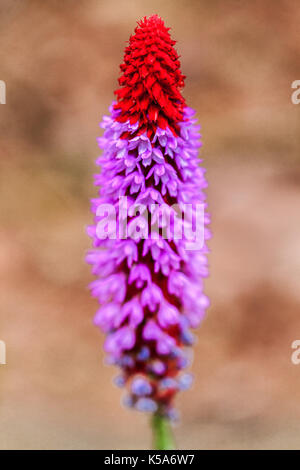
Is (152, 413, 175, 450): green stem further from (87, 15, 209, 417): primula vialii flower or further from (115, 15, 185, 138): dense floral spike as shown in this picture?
(115, 15, 185, 138): dense floral spike

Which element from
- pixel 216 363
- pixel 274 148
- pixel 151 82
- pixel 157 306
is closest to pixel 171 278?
pixel 157 306

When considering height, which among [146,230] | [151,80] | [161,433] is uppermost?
[151,80]

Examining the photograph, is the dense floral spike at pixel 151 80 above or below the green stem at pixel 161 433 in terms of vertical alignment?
above

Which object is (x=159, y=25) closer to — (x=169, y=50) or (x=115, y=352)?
(x=169, y=50)

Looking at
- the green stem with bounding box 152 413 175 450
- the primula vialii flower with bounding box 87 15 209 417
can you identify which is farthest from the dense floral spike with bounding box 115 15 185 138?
the green stem with bounding box 152 413 175 450

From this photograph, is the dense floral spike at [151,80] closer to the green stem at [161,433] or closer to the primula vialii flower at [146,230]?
the primula vialii flower at [146,230]

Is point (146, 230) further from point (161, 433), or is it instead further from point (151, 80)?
point (161, 433)

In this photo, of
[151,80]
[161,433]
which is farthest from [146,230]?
[161,433]

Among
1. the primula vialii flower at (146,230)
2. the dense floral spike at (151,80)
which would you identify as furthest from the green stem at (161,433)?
the dense floral spike at (151,80)

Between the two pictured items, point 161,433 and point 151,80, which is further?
point 161,433
